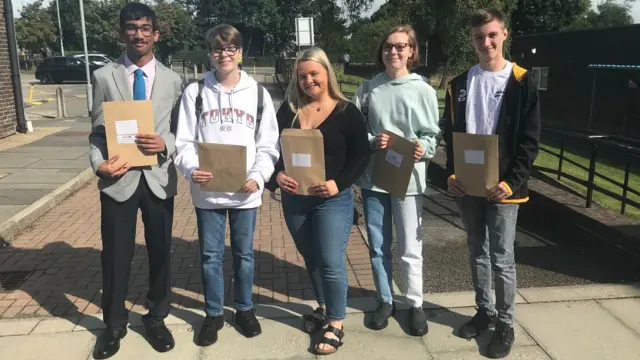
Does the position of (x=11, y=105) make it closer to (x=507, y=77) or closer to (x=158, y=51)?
(x=507, y=77)

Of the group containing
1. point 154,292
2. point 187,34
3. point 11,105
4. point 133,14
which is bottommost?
point 154,292

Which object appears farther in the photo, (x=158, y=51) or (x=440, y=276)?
(x=158, y=51)

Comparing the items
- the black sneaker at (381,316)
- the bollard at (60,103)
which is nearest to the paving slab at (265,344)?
the black sneaker at (381,316)

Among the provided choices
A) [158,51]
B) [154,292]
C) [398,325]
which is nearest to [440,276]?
[398,325]

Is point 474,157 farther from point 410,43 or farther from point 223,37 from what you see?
point 223,37

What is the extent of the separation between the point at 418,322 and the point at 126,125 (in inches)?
86.1

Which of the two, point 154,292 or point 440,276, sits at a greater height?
point 154,292

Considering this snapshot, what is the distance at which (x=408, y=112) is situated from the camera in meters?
3.25

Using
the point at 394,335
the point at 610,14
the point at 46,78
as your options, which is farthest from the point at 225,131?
the point at 610,14

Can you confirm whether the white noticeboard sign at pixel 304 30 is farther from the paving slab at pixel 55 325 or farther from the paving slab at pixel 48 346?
the paving slab at pixel 48 346

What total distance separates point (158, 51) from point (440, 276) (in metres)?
56.1

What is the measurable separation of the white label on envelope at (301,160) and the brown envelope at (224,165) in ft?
0.94

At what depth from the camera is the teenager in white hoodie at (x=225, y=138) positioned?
312 centimetres

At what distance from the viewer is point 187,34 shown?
5928 centimetres
